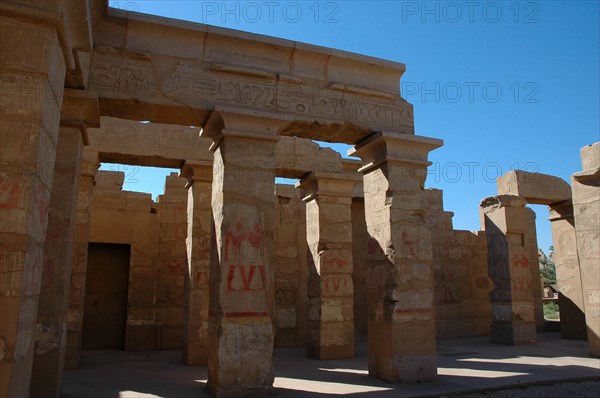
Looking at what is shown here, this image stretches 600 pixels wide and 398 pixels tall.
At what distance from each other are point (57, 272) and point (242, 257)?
1829 millimetres

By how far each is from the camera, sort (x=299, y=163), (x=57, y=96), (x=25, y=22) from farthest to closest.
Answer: (x=299, y=163) < (x=57, y=96) < (x=25, y=22)

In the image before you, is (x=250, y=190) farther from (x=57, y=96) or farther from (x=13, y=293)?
(x=13, y=293)

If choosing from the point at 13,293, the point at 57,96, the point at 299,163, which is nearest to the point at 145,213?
the point at 299,163

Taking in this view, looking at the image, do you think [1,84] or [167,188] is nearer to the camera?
[1,84]

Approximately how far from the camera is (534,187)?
35.4ft

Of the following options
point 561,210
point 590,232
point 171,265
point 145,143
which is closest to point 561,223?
point 561,210

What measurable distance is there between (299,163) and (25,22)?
5.65 meters

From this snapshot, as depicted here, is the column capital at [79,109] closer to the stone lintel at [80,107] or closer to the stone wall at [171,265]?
the stone lintel at [80,107]

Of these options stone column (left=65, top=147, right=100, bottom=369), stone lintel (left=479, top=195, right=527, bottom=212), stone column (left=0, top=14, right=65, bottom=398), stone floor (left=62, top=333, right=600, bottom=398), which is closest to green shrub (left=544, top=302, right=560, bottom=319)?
stone lintel (left=479, top=195, right=527, bottom=212)

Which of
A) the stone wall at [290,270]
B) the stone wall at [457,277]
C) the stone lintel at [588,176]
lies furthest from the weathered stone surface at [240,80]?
the stone wall at [457,277]

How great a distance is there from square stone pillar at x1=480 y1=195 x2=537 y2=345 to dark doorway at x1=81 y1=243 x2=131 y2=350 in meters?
7.68

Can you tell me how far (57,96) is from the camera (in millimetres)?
3400

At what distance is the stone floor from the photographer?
504cm

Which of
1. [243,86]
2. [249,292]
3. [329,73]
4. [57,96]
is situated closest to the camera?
[57,96]
